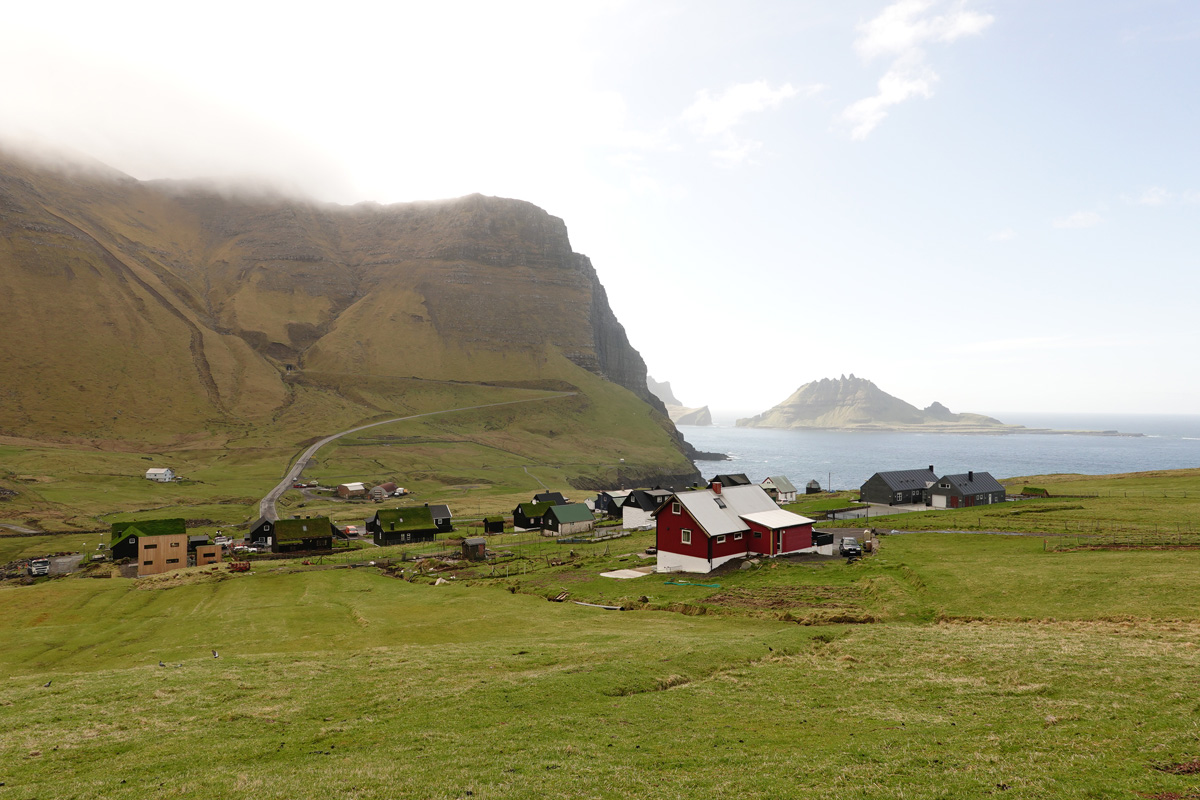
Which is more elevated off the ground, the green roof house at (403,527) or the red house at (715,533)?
the red house at (715,533)

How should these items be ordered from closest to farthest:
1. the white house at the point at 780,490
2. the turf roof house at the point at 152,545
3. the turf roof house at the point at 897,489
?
the turf roof house at the point at 152,545, the turf roof house at the point at 897,489, the white house at the point at 780,490

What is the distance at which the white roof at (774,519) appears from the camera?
56362 millimetres

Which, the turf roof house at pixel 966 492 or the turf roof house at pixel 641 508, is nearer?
the turf roof house at pixel 966 492

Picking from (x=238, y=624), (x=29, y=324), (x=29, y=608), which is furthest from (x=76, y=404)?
(x=238, y=624)

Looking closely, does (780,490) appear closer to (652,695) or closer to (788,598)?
(788,598)

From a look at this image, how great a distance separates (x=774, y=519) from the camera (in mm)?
58031

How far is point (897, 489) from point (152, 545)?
Result: 99.7 m

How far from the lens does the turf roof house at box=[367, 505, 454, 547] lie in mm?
94375

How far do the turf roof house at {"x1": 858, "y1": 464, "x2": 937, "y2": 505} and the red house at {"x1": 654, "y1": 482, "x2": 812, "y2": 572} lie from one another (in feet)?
139

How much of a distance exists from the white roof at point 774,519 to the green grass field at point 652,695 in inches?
504

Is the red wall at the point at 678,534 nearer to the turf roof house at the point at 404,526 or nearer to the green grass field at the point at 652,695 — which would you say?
the green grass field at the point at 652,695

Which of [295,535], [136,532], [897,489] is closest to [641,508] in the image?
[897,489]

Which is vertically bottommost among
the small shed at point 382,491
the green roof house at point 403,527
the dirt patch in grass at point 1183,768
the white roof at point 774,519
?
the green roof house at point 403,527

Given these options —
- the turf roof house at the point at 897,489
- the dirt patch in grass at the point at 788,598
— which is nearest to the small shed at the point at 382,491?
the turf roof house at the point at 897,489
